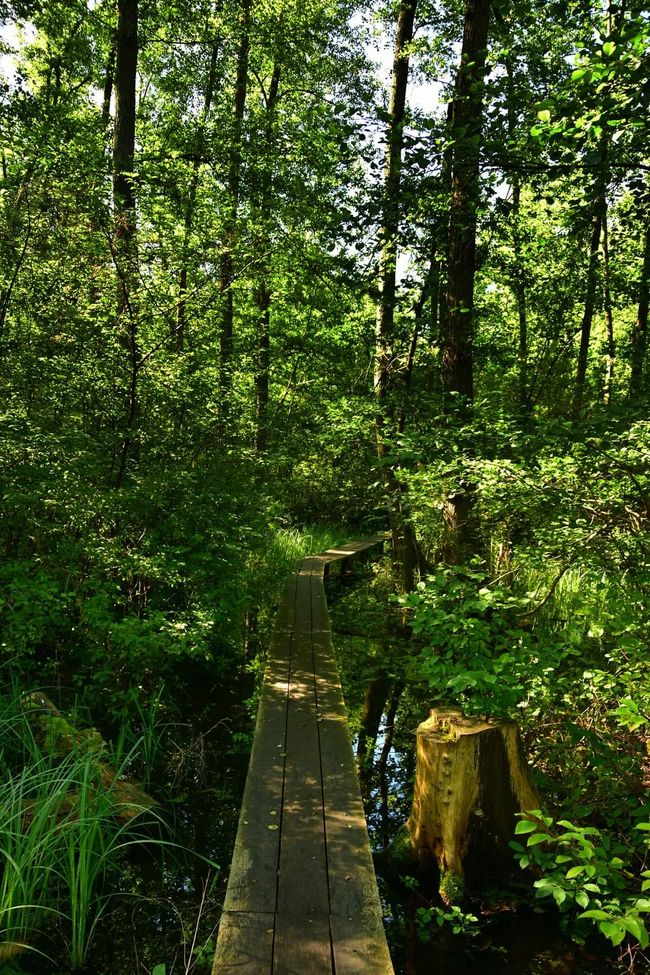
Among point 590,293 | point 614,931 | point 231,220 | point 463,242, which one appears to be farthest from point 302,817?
point 590,293

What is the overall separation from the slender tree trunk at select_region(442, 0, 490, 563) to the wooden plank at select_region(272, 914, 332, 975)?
8.42ft

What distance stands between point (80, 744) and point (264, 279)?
4988mm

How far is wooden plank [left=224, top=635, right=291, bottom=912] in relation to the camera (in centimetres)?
270

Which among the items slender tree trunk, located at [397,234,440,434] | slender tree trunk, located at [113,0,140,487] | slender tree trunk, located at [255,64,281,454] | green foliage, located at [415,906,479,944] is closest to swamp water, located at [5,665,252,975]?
green foliage, located at [415,906,479,944]

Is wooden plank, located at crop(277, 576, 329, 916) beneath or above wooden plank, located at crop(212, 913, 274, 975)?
beneath

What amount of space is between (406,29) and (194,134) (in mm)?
3845

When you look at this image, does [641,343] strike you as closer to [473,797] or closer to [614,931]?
[473,797]

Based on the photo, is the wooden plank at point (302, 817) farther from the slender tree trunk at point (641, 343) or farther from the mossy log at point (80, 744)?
the slender tree trunk at point (641, 343)

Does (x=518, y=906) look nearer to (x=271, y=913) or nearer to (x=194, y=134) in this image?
(x=271, y=913)

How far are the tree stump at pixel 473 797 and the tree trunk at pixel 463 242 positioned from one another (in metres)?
2.14

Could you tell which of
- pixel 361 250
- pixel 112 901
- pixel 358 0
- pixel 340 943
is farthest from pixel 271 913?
pixel 358 0

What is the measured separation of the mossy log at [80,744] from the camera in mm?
3785

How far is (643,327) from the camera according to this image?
1219 cm

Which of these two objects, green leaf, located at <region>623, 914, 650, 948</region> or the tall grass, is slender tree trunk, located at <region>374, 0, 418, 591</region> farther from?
green leaf, located at <region>623, 914, 650, 948</region>
